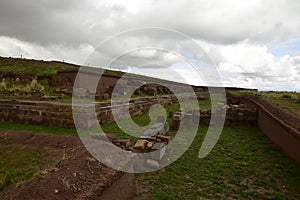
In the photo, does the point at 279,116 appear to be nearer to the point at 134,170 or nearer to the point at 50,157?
the point at 134,170

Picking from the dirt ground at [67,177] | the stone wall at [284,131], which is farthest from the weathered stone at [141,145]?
the stone wall at [284,131]

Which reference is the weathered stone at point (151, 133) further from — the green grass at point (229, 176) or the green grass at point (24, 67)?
the green grass at point (24, 67)

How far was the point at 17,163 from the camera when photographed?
4.20 metres

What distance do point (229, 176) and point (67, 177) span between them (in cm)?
331

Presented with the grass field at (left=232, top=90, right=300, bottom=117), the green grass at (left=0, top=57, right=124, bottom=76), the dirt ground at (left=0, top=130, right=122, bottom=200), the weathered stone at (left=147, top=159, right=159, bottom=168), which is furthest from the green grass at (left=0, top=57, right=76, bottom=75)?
the grass field at (left=232, top=90, right=300, bottom=117)

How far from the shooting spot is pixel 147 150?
569 centimetres

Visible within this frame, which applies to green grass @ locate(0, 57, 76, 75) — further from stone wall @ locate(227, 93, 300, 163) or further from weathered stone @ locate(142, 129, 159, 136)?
stone wall @ locate(227, 93, 300, 163)

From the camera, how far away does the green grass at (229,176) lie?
4.17m

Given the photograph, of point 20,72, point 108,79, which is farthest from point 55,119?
point 20,72

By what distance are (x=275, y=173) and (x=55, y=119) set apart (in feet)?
22.3

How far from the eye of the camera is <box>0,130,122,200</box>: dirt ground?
289 centimetres

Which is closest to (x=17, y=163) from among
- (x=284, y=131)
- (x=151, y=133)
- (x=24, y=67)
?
(x=151, y=133)

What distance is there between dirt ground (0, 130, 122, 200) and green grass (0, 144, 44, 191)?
0.16 meters

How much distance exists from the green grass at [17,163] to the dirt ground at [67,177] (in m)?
0.16
